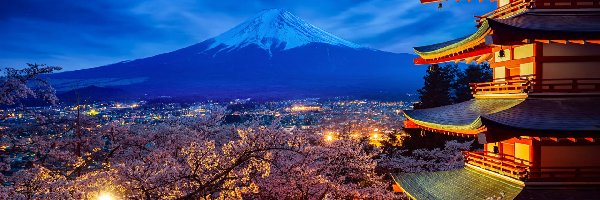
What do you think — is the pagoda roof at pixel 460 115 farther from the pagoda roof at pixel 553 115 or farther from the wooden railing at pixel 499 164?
the wooden railing at pixel 499 164

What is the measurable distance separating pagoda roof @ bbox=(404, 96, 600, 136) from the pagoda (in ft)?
0.05

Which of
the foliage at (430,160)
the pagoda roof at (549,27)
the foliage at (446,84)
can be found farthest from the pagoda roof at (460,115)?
the foliage at (446,84)

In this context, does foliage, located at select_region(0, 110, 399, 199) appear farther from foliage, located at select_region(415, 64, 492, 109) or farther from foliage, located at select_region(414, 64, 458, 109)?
foliage, located at select_region(415, 64, 492, 109)

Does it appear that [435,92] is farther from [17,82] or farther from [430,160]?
[17,82]

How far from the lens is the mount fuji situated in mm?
122688

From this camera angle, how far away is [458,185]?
35.7ft

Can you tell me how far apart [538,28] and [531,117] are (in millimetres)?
1550

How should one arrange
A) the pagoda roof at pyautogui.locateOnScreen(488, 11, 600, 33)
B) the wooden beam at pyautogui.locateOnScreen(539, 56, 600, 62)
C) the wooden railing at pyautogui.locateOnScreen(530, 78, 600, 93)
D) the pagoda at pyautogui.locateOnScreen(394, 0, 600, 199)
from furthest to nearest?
the wooden beam at pyautogui.locateOnScreen(539, 56, 600, 62) < the wooden railing at pyautogui.locateOnScreen(530, 78, 600, 93) < the pagoda roof at pyautogui.locateOnScreen(488, 11, 600, 33) < the pagoda at pyautogui.locateOnScreen(394, 0, 600, 199)

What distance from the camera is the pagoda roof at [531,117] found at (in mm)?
8125

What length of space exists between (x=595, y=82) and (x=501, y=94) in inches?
65.1

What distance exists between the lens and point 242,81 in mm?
128875

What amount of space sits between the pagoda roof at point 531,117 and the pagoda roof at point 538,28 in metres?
1.22

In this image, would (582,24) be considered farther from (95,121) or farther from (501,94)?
(95,121)

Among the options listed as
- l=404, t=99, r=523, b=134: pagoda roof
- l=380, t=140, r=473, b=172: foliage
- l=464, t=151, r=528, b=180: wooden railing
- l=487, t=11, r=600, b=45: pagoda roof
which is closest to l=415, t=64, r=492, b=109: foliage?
l=380, t=140, r=473, b=172: foliage
